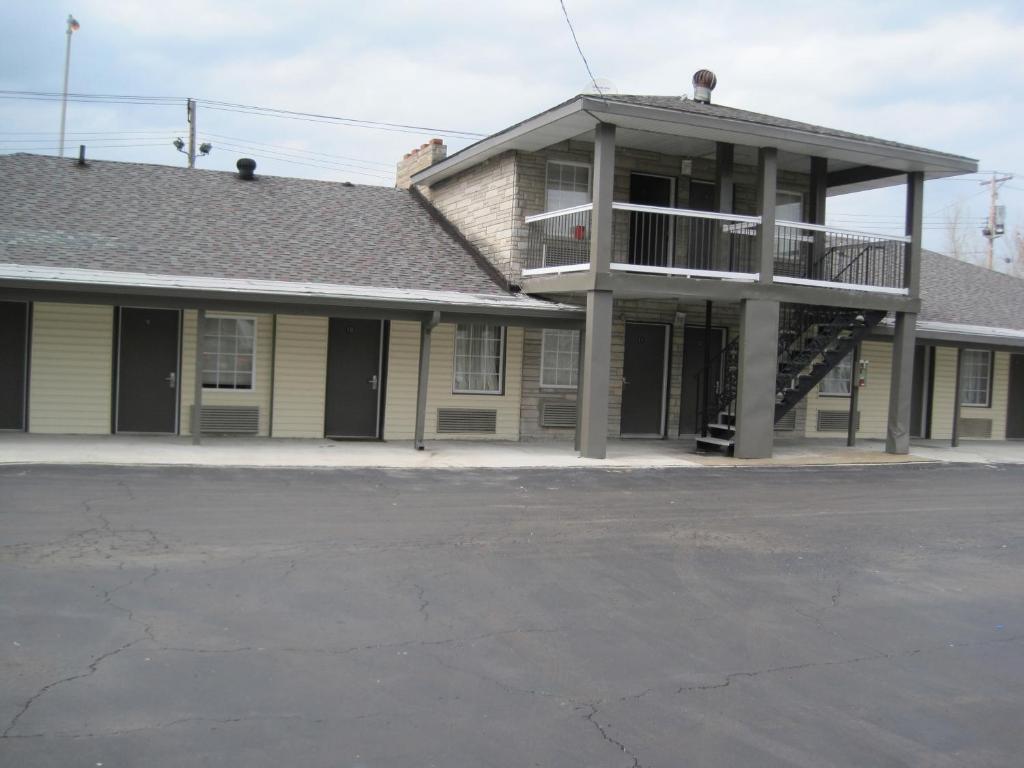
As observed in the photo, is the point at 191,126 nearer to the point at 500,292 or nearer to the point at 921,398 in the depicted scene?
the point at 500,292

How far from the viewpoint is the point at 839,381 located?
19.7 m

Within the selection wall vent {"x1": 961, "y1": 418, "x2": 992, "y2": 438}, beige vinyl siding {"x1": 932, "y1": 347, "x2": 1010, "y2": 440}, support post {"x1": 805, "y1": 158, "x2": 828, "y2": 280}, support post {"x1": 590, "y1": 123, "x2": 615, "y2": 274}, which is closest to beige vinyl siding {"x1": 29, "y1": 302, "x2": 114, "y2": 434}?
support post {"x1": 590, "y1": 123, "x2": 615, "y2": 274}

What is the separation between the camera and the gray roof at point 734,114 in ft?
46.8

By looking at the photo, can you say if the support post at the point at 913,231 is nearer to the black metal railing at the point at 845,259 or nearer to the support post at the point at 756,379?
the black metal railing at the point at 845,259

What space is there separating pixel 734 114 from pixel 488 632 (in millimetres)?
12246

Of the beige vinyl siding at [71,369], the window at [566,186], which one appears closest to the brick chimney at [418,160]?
the window at [566,186]

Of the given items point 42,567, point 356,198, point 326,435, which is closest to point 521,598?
point 42,567

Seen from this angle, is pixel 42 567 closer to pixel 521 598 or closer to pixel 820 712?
pixel 521 598

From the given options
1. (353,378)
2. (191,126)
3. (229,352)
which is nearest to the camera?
(229,352)

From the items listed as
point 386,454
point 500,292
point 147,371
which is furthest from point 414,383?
point 147,371

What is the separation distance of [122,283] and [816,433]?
13.6m

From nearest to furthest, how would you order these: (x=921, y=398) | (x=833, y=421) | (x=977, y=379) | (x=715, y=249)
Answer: (x=715, y=249) → (x=833, y=421) → (x=921, y=398) → (x=977, y=379)

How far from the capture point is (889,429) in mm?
16938

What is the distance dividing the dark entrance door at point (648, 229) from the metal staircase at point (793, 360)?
83.9 inches
